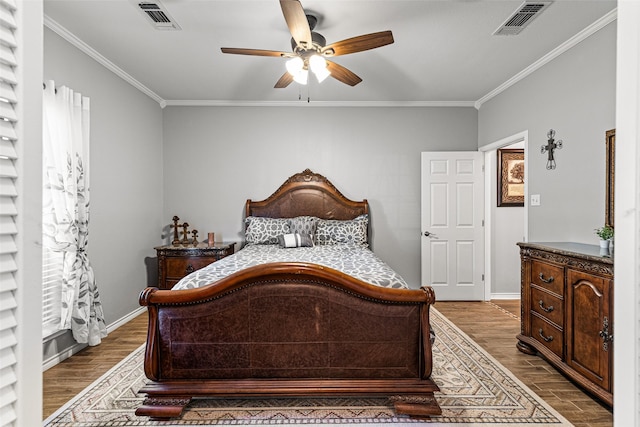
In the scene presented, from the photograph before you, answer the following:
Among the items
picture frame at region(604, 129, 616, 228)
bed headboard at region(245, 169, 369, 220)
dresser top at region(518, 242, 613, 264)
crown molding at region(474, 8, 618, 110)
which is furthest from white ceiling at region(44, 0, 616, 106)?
dresser top at region(518, 242, 613, 264)

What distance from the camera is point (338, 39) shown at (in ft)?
9.57

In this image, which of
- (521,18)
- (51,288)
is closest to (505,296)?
(521,18)

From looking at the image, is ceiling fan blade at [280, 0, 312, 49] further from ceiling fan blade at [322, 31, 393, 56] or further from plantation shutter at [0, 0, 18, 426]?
plantation shutter at [0, 0, 18, 426]

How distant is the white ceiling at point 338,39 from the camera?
245 cm

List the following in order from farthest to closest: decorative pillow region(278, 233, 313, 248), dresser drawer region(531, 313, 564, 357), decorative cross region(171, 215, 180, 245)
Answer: decorative cross region(171, 215, 180, 245), decorative pillow region(278, 233, 313, 248), dresser drawer region(531, 313, 564, 357)

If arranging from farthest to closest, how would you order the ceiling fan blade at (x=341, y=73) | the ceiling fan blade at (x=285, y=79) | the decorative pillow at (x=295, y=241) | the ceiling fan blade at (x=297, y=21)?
the decorative pillow at (x=295, y=241), the ceiling fan blade at (x=285, y=79), the ceiling fan blade at (x=341, y=73), the ceiling fan blade at (x=297, y=21)

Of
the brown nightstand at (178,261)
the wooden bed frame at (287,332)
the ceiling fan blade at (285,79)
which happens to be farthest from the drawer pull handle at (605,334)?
the brown nightstand at (178,261)

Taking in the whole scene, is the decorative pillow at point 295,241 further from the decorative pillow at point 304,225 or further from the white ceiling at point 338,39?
the white ceiling at point 338,39

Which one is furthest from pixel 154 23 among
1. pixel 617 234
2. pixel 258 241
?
pixel 617 234

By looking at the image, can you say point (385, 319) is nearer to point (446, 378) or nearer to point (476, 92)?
point (446, 378)

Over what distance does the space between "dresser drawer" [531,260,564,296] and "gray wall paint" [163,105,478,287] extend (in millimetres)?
1971

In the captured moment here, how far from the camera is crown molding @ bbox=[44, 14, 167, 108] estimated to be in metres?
2.68

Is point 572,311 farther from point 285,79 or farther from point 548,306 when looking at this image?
point 285,79

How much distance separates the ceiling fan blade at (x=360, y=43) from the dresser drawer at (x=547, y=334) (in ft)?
7.91
